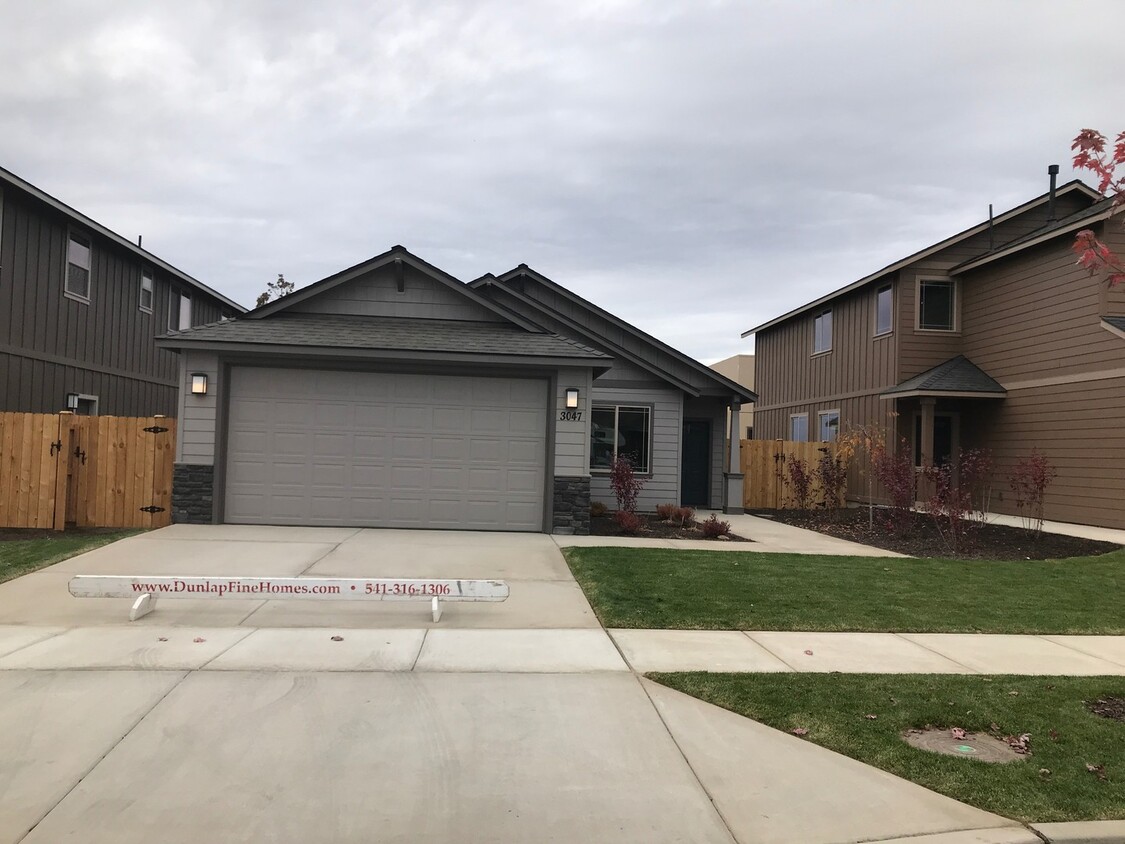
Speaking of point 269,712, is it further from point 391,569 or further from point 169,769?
point 391,569

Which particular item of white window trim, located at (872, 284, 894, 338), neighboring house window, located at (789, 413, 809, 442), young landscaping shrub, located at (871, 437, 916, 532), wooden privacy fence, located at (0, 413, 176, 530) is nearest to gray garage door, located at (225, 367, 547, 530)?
wooden privacy fence, located at (0, 413, 176, 530)

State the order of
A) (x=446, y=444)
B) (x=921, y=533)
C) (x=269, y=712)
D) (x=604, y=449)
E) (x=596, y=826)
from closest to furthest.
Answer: (x=596, y=826)
(x=269, y=712)
(x=446, y=444)
(x=921, y=533)
(x=604, y=449)

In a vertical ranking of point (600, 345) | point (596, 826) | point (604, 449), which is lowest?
point (596, 826)

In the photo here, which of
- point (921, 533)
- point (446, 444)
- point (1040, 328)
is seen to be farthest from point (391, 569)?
point (1040, 328)

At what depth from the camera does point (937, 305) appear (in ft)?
65.0

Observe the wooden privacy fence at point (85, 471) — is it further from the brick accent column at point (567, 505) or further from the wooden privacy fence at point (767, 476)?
the wooden privacy fence at point (767, 476)

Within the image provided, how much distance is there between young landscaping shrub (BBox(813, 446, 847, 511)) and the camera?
61.1ft

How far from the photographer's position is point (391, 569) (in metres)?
Result: 9.04

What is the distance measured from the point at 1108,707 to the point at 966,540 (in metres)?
8.35

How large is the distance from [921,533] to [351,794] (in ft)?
41.5

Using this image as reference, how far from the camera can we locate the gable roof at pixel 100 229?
13.8 m

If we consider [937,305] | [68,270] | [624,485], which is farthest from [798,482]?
[68,270]

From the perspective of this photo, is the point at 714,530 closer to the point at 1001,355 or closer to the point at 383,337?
the point at 383,337

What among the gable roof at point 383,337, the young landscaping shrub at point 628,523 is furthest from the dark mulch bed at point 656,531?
the gable roof at point 383,337
